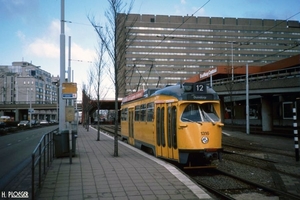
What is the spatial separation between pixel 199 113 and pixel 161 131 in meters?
1.77

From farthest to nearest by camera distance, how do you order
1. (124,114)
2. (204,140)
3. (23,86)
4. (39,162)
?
(23,86), (124,114), (204,140), (39,162)

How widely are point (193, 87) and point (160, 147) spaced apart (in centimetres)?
268

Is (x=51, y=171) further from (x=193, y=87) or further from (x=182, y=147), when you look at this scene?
(x=193, y=87)

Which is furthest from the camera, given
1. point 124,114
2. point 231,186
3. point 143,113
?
point 124,114

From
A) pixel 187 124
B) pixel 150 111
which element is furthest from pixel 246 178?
pixel 150 111

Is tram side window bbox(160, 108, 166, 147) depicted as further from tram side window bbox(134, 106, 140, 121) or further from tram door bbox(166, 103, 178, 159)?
tram side window bbox(134, 106, 140, 121)

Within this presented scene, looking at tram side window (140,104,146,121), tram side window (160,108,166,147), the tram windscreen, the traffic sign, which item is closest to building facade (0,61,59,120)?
tram side window (140,104,146,121)

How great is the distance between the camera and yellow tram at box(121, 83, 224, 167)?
34.8 feet

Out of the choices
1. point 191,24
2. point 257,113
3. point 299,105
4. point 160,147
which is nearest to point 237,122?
point 257,113

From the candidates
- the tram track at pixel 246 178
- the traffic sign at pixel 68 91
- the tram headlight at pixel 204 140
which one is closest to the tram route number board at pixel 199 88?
the tram headlight at pixel 204 140

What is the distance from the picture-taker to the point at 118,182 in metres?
7.96

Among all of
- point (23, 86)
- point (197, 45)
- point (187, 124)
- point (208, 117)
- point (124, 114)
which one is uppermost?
point (197, 45)

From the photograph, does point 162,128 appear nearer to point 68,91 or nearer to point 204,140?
point 204,140

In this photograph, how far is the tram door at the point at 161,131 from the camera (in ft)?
39.1
